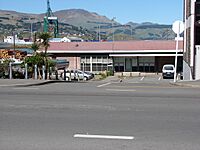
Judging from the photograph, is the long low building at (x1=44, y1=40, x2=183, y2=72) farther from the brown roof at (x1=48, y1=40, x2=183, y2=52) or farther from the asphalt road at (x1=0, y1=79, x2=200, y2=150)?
the asphalt road at (x1=0, y1=79, x2=200, y2=150)

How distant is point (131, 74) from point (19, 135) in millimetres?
56191

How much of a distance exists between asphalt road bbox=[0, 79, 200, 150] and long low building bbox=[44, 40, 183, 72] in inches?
1980

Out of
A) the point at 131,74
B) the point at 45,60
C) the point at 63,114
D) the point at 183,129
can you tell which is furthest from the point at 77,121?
the point at 131,74

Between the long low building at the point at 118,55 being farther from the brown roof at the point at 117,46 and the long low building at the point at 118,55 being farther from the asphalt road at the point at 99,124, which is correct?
the asphalt road at the point at 99,124

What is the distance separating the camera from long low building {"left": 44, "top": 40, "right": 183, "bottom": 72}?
64.7 meters

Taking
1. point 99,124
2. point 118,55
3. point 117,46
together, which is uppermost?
point 117,46

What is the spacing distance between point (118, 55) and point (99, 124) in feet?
185

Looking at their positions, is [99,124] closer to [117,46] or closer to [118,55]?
[118,55]

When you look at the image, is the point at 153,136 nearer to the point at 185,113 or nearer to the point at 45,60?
the point at 185,113

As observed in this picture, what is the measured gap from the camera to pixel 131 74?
64.5 meters

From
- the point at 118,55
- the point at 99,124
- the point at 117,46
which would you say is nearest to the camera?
the point at 99,124

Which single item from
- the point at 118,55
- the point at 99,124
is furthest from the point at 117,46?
the point at 99,124

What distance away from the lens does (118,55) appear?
216 ft

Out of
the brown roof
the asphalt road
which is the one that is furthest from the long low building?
the asphalt road
